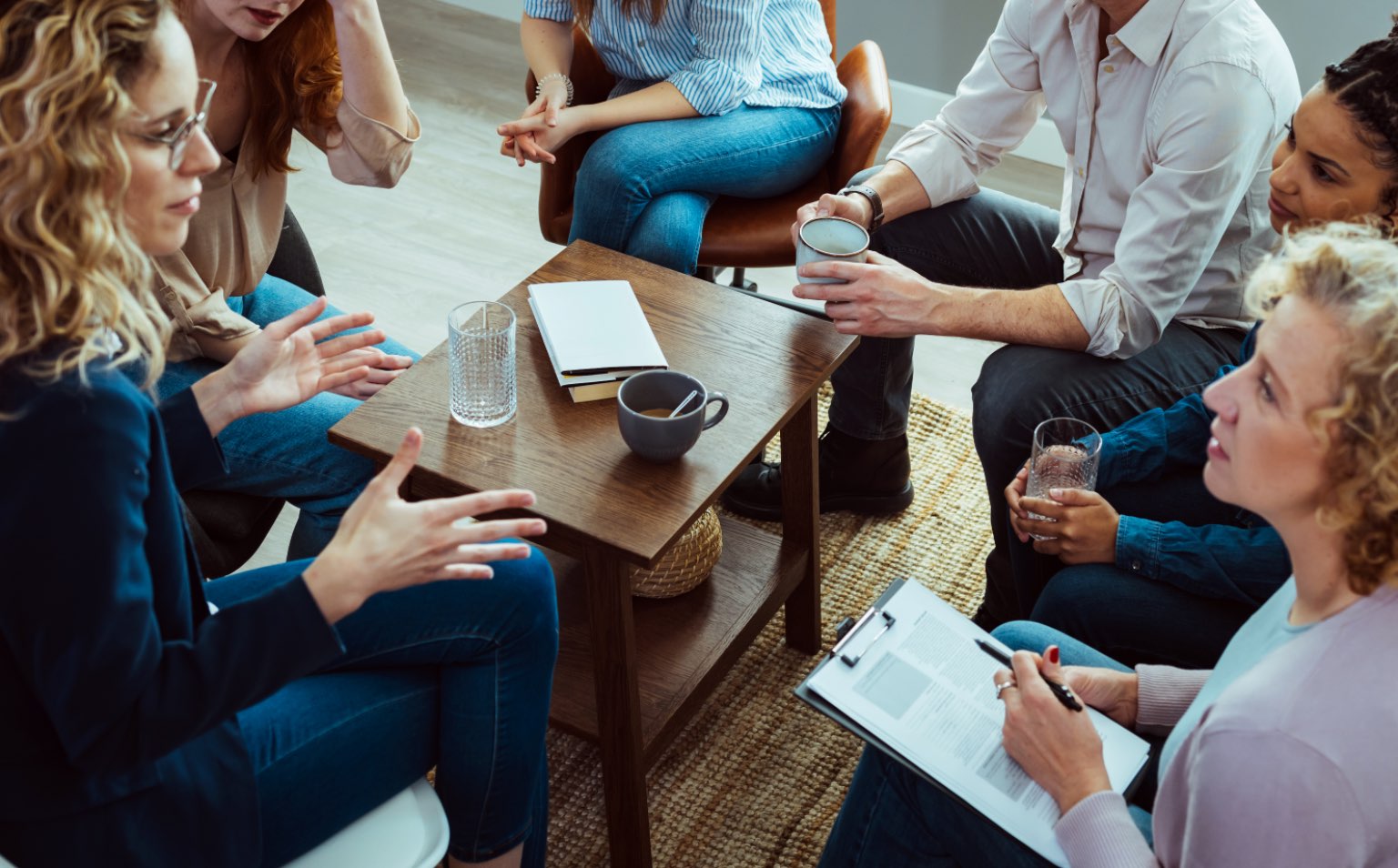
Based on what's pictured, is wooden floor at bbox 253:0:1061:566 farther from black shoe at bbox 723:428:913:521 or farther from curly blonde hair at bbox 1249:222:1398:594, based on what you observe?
curly blonde hair at bbox 1249:222:1398:594

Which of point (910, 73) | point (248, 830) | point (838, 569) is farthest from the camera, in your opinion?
point (910, 73)

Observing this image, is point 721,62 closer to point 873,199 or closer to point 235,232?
point 873,199

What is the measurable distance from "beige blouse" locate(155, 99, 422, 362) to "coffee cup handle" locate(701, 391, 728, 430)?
68 centimetres

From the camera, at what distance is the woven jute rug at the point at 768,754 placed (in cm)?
178

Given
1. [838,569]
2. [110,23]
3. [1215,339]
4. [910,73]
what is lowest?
[838,569]

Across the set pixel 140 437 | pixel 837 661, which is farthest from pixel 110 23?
pixel 837 661

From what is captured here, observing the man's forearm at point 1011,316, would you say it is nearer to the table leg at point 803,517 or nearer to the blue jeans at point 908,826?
the table leg at point 803,517

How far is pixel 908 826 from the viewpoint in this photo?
4.45 ft

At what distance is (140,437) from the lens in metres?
0.96

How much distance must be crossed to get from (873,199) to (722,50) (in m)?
0.40

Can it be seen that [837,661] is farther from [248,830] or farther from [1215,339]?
[1215,339]

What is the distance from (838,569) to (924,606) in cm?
73

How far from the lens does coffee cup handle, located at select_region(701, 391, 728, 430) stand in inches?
62.5

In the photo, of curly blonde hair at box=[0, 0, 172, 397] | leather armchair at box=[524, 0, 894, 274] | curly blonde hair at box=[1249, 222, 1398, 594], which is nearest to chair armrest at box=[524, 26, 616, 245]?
leather armchair at box=[524, 0, 894, 274]
